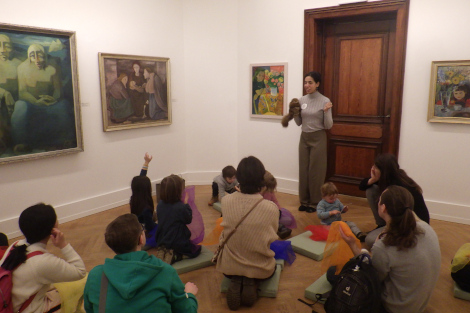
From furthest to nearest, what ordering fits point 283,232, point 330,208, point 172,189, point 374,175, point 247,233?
1. point 283,232
2. point 330,208
3. point 374,175
4. point 172,189
5. point 247,233

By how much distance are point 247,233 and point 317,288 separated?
3.14ft

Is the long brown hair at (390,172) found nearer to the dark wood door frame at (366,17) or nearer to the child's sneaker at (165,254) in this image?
the dark wood door frame at (366,17)

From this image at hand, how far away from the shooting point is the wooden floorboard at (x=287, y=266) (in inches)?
145

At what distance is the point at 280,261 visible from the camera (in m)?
4.39

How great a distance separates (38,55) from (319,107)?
4.10 meters

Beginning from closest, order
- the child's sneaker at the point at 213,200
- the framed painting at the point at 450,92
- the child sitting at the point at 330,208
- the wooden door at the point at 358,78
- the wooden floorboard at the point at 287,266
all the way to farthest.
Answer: the wooden floorboard at the point at 287,266
the child sitting at the point at 330,208
the framed painting at the point at 450,92
the wooden door at the point at 358,78
the child's sneaker at the point at 213,200

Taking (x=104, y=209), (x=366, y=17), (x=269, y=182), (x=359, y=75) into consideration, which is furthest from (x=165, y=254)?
(x=366, y=17)

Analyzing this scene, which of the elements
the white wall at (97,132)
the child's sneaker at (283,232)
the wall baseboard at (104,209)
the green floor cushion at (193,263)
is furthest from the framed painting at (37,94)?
the child's sneaker at (283,232)

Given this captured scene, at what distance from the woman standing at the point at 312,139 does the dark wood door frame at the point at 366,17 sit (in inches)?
33.0

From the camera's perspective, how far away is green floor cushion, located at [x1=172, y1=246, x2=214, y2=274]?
432 cm

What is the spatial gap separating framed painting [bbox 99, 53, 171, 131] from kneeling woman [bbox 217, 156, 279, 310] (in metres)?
3.54

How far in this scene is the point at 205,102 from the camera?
25.7 ft

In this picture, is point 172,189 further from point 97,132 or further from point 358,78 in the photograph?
point 358,78

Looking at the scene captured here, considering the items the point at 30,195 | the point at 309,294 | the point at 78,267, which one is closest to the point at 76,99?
the point at 30,195
